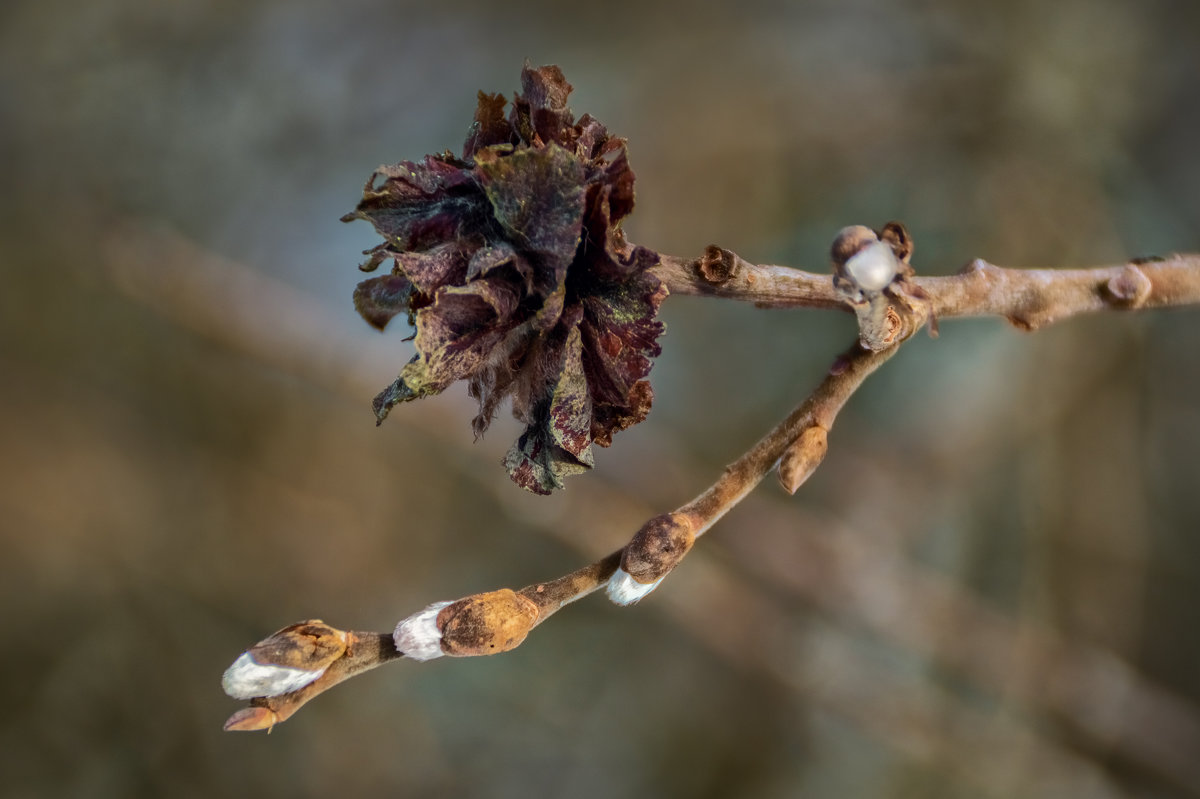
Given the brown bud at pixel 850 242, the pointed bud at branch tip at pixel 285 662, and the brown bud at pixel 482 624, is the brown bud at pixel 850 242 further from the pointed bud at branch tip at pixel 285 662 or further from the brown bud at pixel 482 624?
the pointed bud at branch tip at pixel 285 662

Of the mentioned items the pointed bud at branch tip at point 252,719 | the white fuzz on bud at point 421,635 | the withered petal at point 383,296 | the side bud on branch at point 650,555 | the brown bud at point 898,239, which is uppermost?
the brown bud at point 898,239

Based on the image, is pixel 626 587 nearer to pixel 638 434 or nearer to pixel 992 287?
pixel 992 287

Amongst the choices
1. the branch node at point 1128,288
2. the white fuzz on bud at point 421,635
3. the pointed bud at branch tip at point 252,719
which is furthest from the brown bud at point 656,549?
the branch node at point 1128,288

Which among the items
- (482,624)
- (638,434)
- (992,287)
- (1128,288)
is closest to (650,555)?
(482,624)

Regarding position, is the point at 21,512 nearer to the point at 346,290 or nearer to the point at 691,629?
the point at 346,290

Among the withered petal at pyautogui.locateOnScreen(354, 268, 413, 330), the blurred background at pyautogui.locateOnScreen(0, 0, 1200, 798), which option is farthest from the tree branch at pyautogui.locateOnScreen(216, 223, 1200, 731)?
the blurred background at pyautogui.locateOnScreen(0, 0, 1200, 798)
